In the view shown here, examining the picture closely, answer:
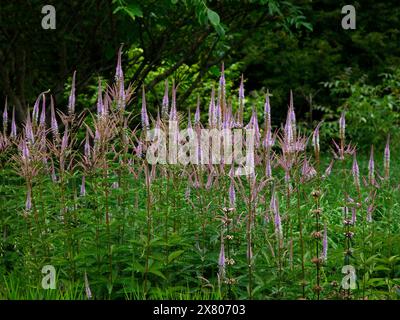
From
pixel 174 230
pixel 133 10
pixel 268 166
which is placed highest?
pixel 133 10

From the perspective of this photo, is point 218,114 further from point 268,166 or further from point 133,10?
point 133,10

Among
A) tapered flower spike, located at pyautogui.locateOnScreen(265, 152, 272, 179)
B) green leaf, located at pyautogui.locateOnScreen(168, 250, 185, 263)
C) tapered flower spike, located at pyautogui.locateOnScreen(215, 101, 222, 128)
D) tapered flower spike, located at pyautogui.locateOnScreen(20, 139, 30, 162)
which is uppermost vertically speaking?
tapered flower spike, located at pyautogui.locateOnScreen(215, 101, 222, 128)

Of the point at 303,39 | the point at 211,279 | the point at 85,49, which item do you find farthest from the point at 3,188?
the point at 303,39

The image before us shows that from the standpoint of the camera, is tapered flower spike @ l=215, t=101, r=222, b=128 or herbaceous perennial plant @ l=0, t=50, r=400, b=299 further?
tapered flower spike @ l=215, t=101, r=222, b=128

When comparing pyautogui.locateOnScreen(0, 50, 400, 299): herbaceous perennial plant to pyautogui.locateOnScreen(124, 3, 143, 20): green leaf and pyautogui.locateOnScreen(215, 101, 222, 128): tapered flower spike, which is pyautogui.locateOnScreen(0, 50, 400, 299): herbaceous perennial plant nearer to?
pyautogui.locateOnScreen(215, 101, 222, 128): tapered flower spike

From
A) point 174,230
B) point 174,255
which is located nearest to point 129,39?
point 174,230

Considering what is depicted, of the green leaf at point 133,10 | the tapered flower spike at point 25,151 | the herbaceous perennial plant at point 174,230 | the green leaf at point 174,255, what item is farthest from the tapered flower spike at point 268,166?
the green leaf at point 133,10

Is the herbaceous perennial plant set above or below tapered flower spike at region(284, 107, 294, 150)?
below

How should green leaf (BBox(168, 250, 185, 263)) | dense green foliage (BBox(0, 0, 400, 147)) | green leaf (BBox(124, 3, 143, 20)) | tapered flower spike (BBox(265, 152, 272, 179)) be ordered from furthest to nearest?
dense green foliage (BBox(0, 0, 400, 147)) → green leaf (BBox(124, 3, 143, 20)) → tapered flower spike (BBox(265, 152, 272, 179)) → green leaf (BBox(168, 250, 185, 263))

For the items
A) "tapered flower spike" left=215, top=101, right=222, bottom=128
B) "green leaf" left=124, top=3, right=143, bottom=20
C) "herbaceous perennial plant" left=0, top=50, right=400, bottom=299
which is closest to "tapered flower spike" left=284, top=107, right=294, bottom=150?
"herbaceous perennial plant" left=0, top=50, right=400, bottom=299

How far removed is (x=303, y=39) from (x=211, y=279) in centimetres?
1393

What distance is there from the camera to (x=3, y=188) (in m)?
4.90

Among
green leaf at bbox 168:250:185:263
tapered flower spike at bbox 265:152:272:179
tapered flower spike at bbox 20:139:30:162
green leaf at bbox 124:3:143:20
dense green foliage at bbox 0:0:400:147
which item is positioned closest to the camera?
green leaf at bbox 168:250:185:263
